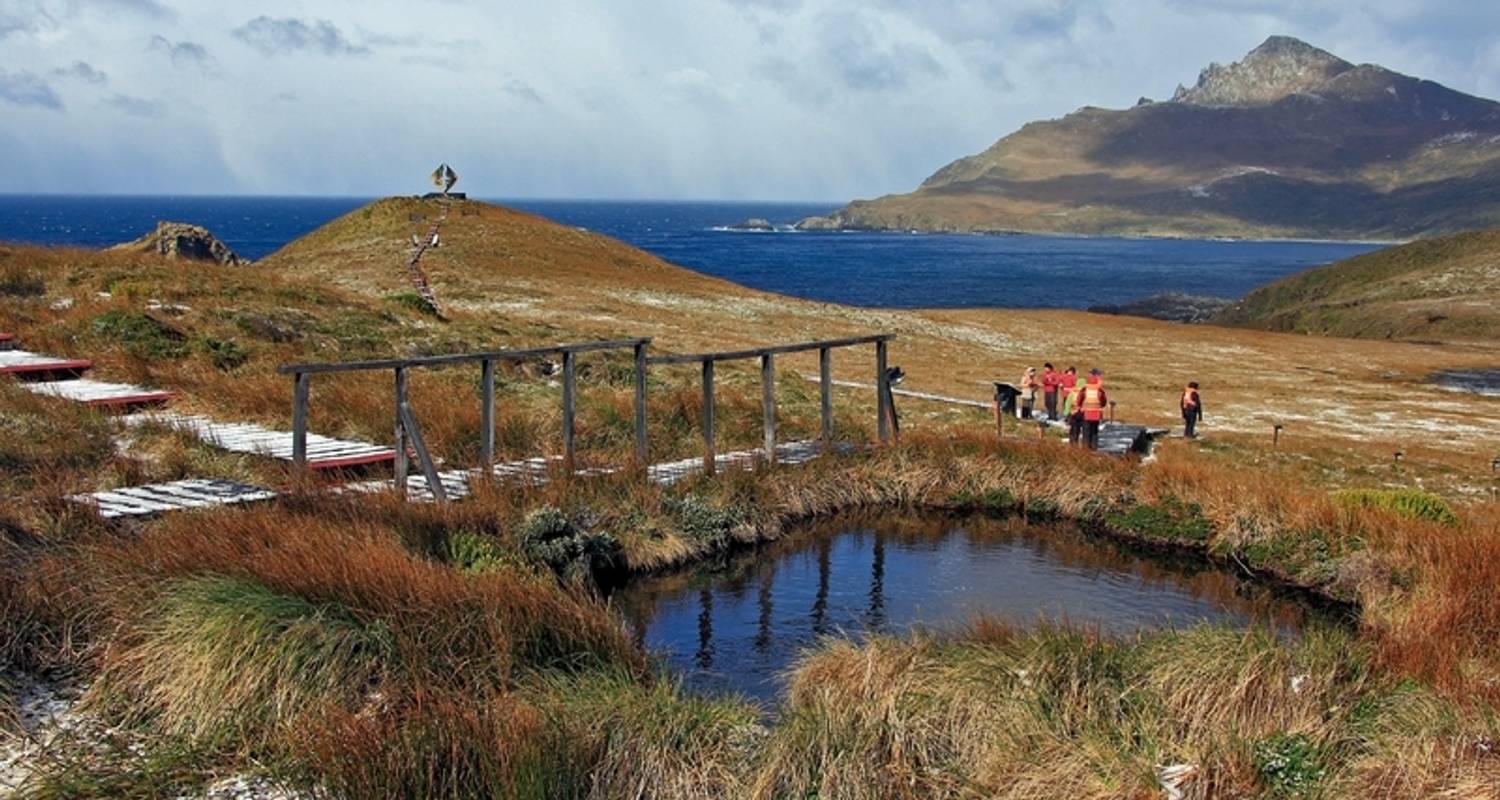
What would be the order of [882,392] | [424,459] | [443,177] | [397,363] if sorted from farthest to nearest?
[443,177]
[882,392]
[397,363]
[424,459]

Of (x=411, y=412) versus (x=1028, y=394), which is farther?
(x=1028, y=394)

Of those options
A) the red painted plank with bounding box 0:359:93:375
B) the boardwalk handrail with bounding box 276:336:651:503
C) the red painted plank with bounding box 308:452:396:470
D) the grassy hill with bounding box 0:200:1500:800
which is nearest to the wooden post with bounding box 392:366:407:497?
the boardwalk handrail with bounding box 276:336:651:503

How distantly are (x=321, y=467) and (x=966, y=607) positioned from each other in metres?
7.80

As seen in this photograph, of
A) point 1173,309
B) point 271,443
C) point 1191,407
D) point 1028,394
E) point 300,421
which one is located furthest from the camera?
point 1173,309

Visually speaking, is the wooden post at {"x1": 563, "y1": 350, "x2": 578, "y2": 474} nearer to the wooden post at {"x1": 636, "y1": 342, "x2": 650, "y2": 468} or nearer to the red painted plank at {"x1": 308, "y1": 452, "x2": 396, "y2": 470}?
the wooden post at {"x1": 636, "y1": 342, "x2": 650, "y2": 468}

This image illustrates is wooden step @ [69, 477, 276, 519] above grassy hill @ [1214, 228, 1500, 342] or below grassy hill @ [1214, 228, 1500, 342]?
above

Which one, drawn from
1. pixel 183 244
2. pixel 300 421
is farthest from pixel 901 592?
pixel 183 244

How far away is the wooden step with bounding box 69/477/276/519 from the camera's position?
1355 centimetres

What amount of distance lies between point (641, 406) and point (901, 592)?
5.02m

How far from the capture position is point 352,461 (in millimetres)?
16766

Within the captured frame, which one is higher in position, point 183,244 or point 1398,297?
point 183,244

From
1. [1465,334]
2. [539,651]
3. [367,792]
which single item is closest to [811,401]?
[539,651]

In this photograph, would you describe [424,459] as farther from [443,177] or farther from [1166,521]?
[443,177]

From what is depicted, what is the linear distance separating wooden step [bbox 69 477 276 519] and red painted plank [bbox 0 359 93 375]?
722cm
